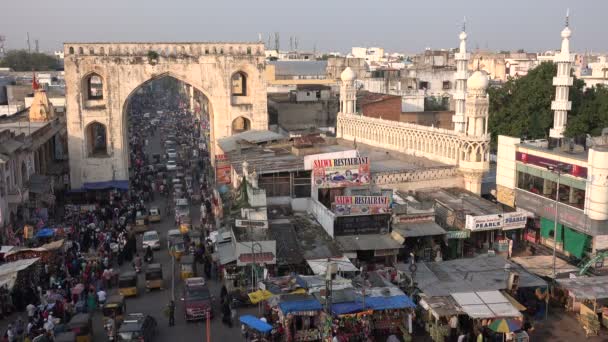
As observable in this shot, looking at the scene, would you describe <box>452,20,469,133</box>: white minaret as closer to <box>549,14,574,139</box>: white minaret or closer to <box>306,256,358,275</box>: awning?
<box>549,14,574,139</box>: white minaret

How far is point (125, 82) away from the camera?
106 feet

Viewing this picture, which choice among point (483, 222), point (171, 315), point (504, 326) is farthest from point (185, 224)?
point (504, 326)

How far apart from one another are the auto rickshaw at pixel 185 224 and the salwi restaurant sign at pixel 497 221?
33.8 ft

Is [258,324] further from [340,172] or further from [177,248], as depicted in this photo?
[177,248]

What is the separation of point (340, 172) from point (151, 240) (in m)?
7.18

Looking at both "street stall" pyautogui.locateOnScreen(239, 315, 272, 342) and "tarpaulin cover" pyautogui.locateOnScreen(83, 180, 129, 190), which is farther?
"tarpaulin cover" pyautogui.locateOnScreen(83, 180, 129, 190)

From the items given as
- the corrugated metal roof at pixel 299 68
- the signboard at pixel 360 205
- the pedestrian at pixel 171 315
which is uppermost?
the corrugated metal roof at pixel 299 68

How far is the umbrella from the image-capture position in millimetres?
13219

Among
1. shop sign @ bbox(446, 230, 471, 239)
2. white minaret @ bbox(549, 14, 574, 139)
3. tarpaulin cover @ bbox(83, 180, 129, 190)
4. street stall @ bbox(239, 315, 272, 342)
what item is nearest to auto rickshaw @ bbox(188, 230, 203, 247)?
street stall @ bbox(239, 315, 272, 342)

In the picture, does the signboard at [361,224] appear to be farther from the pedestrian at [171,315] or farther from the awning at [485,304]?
the pedestrian at [171,315]

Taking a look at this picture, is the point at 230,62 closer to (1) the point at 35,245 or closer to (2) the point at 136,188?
(2) the point at 136,188

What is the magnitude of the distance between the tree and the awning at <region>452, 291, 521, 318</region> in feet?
272

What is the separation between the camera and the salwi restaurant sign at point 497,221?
19.3 metres

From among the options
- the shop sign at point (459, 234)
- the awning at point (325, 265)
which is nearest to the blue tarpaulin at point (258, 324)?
the awning at point (325, 265)
